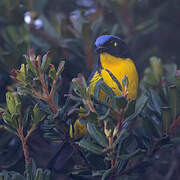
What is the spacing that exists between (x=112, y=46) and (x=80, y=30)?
1.06ft

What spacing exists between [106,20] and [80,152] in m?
1.69

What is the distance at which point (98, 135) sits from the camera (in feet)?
4.44

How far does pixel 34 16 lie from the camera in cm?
274

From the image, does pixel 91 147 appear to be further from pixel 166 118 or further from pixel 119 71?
pixel 119 71

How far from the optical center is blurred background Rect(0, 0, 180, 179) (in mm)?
2176

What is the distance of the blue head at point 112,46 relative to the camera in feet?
6.64

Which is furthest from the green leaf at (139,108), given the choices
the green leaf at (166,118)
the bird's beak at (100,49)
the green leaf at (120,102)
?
the bird's beak at (100,49)

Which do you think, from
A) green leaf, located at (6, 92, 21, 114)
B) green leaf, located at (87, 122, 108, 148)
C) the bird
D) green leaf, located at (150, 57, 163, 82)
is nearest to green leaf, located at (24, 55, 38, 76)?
green leaf, located at (6, 92, 21, 114)

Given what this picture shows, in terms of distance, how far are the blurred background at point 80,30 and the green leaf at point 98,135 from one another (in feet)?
1.66

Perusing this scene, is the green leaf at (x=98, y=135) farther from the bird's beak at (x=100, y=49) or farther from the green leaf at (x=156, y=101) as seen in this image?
the bird's beak at (x=100, y=49)

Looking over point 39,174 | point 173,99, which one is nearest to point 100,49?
point 173,99

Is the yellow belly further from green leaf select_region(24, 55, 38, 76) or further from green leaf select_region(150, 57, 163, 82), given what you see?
green leaf select_region(24, 55, 38, 76)

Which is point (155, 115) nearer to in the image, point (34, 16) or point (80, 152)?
point (80, 152)

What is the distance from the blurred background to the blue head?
16cm
